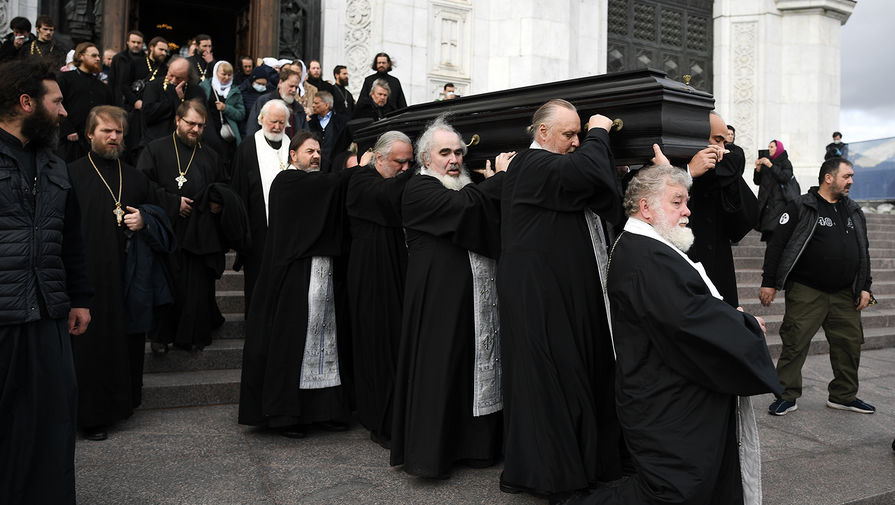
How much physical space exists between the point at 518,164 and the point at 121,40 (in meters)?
7.73

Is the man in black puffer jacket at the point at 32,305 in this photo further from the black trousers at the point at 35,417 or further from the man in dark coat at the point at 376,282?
the man in dark coat at the point at 376,282

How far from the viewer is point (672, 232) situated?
10.2 ft

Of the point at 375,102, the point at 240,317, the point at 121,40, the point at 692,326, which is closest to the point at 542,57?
the point at 375,102

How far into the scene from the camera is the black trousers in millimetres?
2783

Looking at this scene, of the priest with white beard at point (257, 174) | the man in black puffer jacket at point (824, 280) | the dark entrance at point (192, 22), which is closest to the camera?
the man in black puffer jacket at point (824, 280)

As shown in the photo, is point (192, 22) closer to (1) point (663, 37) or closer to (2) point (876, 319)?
(1) point (663, 37)

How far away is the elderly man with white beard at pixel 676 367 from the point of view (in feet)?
9.43

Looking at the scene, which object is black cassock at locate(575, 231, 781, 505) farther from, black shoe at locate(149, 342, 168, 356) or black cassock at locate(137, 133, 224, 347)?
black shoe at locate(149, 342, 168, 356)

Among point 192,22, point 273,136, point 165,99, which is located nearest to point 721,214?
point 273,136

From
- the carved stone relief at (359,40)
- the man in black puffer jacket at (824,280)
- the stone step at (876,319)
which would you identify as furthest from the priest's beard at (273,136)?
the stone step at (876,319)

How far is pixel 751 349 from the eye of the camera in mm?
2865

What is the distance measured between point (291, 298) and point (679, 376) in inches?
98.7

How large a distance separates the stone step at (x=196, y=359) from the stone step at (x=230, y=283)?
962 millimetres

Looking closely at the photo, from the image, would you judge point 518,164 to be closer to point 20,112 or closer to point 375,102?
point 20,112
